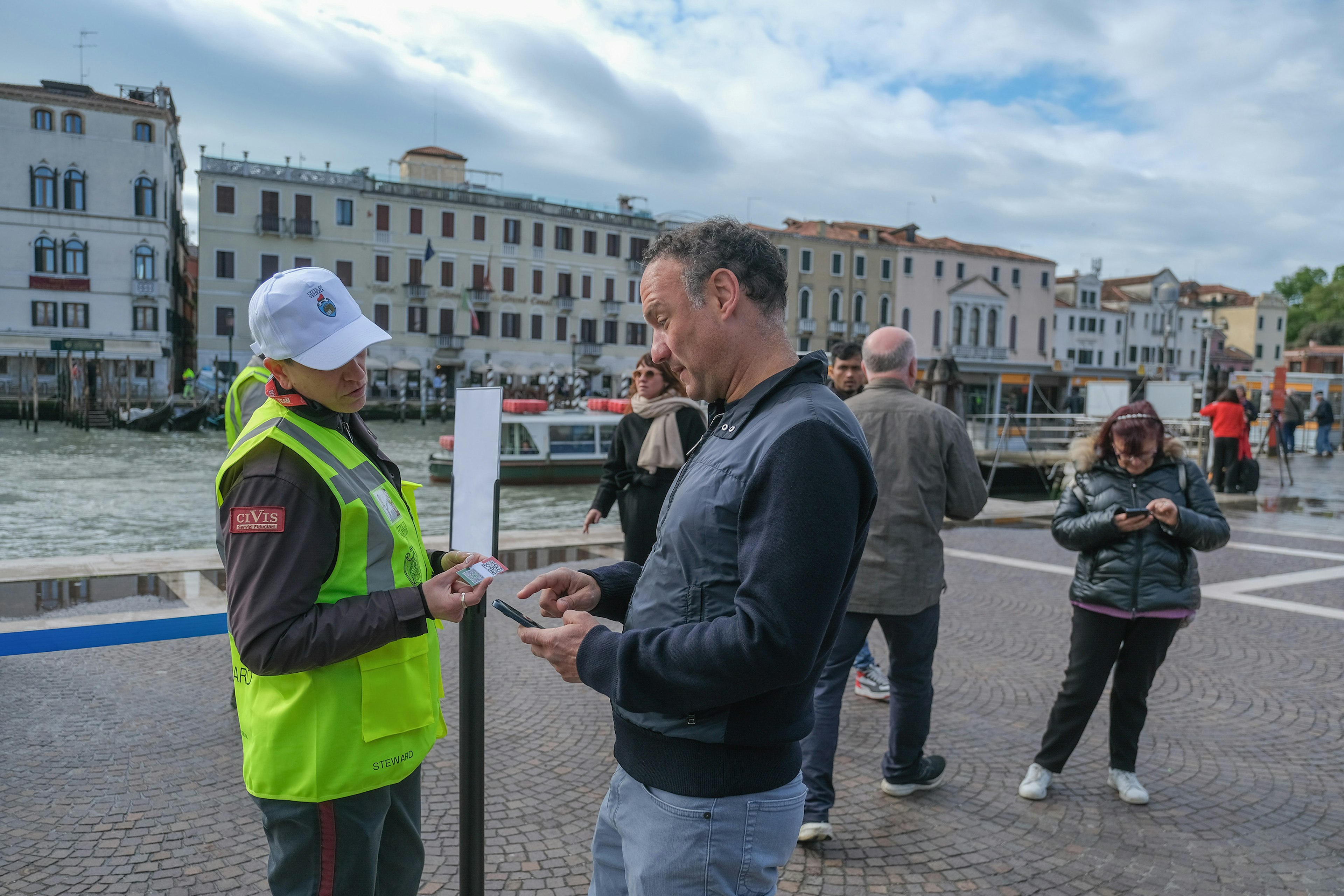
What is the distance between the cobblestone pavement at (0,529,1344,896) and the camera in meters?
3.39

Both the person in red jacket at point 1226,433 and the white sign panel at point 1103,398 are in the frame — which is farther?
the white sign panel at point 1103,398

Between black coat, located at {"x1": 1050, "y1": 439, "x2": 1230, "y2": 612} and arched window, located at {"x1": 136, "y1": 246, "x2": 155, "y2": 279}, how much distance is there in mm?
51863

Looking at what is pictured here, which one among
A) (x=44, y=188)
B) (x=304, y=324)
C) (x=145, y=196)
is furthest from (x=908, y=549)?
(x=44, y=188)

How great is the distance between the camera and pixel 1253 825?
386 centimetres

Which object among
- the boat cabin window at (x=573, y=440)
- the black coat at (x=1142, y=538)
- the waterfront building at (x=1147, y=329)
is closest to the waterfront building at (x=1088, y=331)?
the waterfront building at (x=1147, y=329)

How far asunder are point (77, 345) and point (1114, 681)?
4623 cm

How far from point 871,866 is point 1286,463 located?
20.2 metres

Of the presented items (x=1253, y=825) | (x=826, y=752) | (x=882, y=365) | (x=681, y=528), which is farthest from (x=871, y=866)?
(x=681, y=528)

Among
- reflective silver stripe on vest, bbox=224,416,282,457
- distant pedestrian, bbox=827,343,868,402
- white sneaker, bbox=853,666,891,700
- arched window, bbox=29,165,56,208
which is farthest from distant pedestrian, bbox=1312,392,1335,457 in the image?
arched window, bbox=29,165,56,208

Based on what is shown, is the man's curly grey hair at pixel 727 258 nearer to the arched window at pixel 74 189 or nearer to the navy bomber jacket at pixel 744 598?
the navy bomber jacket at pixel 744 598

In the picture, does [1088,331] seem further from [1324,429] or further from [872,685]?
[872,685]

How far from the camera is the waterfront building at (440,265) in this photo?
4941 cm

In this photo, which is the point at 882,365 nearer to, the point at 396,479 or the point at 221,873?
the point at 396,479

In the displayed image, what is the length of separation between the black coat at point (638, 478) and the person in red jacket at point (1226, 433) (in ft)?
47.9
